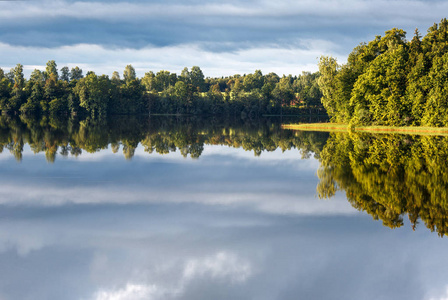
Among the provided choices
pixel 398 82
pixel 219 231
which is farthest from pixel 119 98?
pixel 219 231

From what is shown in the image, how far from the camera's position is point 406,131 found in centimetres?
5431

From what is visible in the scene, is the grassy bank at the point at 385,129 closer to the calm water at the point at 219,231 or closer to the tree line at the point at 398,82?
the tree line at the point at 398,82

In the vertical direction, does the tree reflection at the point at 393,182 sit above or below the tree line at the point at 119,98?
below

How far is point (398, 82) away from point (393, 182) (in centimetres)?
4491

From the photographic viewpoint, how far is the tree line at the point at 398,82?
5372 cm

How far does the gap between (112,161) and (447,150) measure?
24.8 m

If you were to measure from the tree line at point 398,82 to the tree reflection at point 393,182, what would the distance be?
25.5 m

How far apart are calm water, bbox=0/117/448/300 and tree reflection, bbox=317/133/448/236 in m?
0.09

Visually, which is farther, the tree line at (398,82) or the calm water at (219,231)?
the tree line at (398,82)

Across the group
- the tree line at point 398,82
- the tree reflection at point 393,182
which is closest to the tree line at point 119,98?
the tree line at point 398,82

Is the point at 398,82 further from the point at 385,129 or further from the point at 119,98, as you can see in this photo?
the point at 119,98

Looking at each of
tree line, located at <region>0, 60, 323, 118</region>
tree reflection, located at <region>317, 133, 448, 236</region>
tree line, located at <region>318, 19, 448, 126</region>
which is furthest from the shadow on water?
tree line, located at <region>0, 60, 323, 118</region>

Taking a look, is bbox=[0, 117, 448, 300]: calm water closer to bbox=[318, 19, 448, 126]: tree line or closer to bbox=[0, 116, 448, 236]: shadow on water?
bbox=[0, 116, 448, 236]: shadow on water

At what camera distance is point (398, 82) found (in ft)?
196
